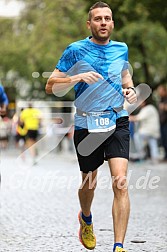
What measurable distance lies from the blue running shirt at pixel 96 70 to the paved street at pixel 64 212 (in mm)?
1315

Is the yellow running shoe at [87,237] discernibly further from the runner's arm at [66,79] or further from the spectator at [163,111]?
the spectator at [163,111]

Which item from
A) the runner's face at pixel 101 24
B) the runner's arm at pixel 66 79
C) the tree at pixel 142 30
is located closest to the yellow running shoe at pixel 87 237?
the runner's arm at pixel 66 79

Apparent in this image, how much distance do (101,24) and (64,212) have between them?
13.2ft

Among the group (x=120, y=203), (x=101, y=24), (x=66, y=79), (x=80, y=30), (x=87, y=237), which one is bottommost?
(x=87, y=237)

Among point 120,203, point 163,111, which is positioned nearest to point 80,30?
point 163,111

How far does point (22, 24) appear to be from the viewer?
34.7 metres

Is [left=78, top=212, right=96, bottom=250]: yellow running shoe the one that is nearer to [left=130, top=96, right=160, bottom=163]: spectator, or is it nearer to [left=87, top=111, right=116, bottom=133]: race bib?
[left=87, top=111, right=116, bottom=133]: race bib

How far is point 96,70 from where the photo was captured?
629 cm

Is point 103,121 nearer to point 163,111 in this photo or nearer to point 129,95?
point 129,95

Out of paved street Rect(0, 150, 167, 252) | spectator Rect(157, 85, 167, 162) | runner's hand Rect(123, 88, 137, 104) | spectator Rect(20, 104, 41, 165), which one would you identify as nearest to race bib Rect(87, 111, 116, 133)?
runner's hand Rect(123, 88, 137, 104)

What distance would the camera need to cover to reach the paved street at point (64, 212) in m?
7.16

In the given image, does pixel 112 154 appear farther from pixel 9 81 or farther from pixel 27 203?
pixel 9 81

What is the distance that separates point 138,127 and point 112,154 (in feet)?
51.6

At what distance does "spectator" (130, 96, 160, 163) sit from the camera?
20.6 metres
